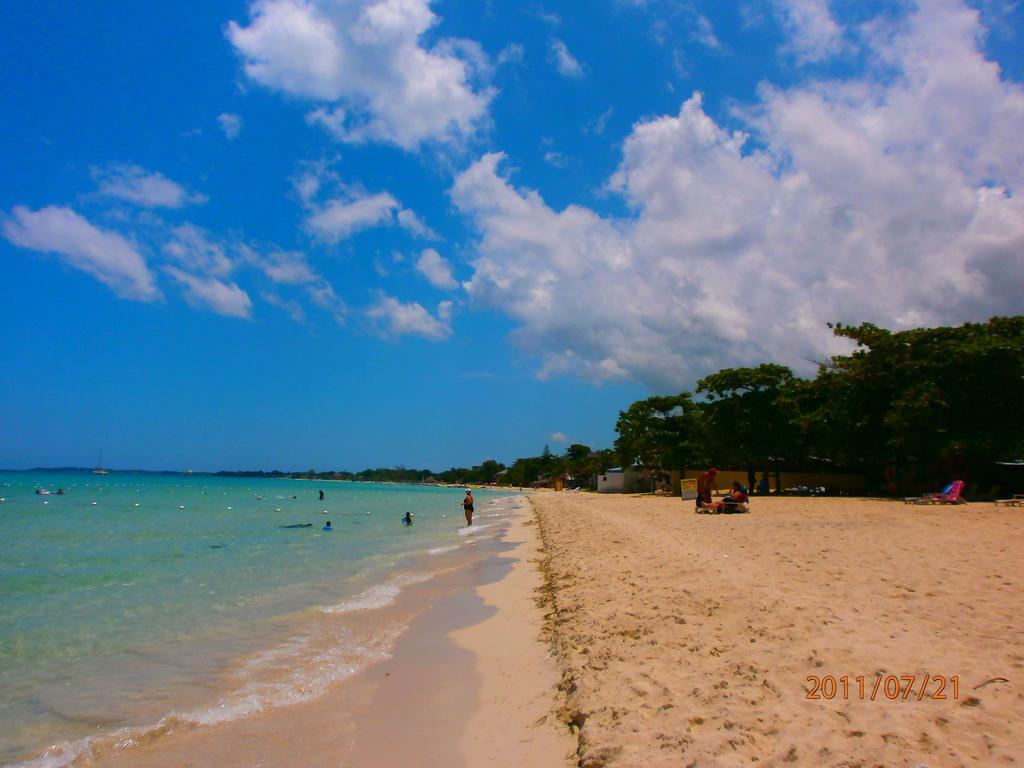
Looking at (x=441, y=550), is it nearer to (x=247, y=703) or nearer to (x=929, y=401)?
(x=247, y=703)

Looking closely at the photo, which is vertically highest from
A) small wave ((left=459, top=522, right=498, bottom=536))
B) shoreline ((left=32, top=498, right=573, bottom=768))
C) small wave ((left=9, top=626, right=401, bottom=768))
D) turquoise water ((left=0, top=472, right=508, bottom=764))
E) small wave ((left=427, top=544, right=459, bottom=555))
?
shoreline ((left=32, top=498, right=573, bottom=768))

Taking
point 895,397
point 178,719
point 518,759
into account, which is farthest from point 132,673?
point 895,397

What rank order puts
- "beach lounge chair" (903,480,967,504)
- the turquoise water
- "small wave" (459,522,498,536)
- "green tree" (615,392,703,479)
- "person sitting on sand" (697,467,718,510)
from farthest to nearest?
1. "green tree" (615,392,703,479)
2. "small wave" (459,522,498,536)
3. "person sitting on sand" (697,467,718,510)
4. "beach lounge chair" (903,480,967,504)
5. the turquoise water

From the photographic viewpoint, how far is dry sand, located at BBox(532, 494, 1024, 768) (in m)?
3.49

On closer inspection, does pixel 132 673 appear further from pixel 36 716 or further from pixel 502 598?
pixel 502 598

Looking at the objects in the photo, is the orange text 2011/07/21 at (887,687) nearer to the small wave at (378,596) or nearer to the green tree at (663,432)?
the small wave at (378,596)

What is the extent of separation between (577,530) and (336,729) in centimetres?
1479

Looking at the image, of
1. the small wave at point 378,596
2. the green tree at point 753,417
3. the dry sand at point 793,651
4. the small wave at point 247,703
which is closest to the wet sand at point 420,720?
the small wave at point 247,703

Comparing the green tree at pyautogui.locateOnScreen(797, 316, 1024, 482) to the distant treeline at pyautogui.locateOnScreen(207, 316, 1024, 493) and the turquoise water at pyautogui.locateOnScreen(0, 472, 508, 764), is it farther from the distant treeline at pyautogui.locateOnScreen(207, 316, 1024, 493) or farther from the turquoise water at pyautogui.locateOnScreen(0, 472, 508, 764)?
the turquoise water at pyautogui.locateOnScreen(0, 472, 508, 764)

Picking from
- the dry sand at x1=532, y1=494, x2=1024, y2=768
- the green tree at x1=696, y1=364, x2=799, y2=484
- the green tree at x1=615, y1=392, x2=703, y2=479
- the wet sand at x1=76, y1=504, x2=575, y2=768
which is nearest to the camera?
the dry sand at x1=532, y1=494, x2=1024, y2=768

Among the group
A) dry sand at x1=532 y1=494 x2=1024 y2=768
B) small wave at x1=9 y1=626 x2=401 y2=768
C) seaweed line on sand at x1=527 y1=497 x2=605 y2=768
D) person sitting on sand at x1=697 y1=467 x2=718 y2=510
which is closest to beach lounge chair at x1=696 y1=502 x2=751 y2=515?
person sitting on sand at x1=697 y1=467 x2=718 y2=510

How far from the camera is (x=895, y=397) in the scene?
2355 centimetres

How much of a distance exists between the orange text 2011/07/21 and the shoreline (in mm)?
1834

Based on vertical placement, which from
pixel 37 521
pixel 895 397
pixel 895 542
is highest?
pixel 895 397
